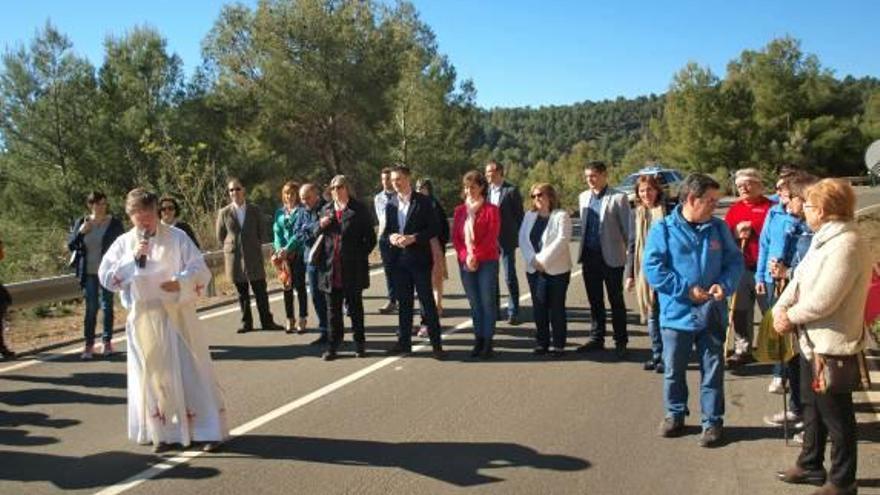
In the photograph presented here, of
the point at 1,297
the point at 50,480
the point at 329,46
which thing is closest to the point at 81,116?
the point at 329,46

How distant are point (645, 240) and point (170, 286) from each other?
4.43 metres

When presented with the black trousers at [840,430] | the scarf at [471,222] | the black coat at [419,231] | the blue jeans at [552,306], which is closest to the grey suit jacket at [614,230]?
the blue jeans at [552,306]

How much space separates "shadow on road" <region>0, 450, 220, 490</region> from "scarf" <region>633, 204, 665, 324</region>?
14.2 ft

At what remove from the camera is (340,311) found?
885cm

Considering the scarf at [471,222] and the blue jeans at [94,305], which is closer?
the scarf at [471,222]

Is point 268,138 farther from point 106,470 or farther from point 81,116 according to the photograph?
point 106,470

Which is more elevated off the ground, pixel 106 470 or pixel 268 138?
pixel 268 138

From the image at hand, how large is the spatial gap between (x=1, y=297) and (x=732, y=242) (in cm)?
821

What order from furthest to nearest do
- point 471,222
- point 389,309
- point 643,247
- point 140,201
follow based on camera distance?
point 389,309 → point 471,222 → point 643,247 → point 140,201

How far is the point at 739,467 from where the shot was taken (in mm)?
5168

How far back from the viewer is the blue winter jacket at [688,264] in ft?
18.5

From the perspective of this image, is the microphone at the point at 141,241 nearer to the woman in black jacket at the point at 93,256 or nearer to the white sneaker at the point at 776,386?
the woman in black jacket at the point at 93,256

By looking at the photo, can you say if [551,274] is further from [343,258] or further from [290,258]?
[290,258]

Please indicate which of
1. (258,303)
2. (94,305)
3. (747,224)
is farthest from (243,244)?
(747,224)
